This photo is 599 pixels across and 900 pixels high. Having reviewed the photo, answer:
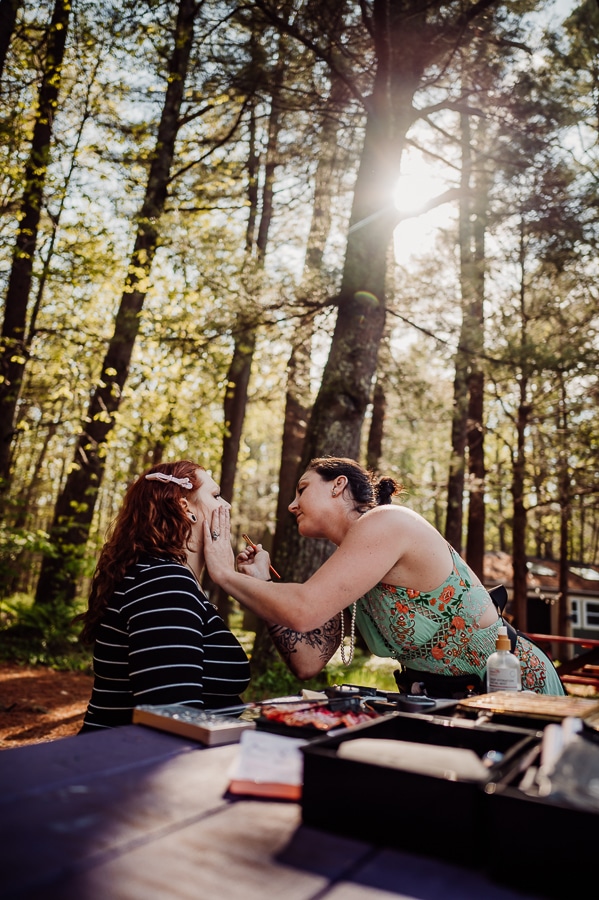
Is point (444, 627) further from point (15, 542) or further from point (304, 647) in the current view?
point (15, 542)

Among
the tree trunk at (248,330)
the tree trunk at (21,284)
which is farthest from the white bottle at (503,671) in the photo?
the tree trunk at (21,284)

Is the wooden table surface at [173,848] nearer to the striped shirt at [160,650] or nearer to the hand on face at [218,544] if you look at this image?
the striped shirt at [160,650]

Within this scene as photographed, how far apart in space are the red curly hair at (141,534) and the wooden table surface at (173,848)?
1024mm

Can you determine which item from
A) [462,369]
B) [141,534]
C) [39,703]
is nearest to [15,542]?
[39,703]

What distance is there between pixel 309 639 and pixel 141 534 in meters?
0.84

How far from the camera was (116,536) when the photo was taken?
8.14 ft

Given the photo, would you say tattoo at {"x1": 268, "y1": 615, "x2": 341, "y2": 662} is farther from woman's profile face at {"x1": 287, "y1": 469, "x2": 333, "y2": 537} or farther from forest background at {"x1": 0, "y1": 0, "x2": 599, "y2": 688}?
forest background at {"x1": 0, "y1": 0, "x2": 599, "y2": 688}

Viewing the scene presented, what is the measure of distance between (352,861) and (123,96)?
1068cm

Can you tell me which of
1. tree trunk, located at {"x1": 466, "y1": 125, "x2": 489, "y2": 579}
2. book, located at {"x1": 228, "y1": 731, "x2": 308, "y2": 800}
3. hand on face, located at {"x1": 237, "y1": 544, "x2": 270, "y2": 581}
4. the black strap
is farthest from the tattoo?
tree trunk, located at {"x1": 466, "y1": 125, "x2": 489, "y2": 579}

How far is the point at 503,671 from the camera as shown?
2137 millimetres

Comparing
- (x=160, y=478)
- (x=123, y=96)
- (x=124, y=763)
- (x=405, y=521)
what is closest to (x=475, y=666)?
(x=405, y=521)

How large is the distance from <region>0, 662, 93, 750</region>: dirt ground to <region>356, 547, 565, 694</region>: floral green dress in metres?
3.29

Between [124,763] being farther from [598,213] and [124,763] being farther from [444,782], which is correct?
[598,213]

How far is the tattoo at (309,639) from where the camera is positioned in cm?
276
